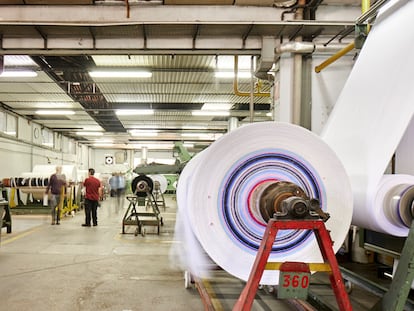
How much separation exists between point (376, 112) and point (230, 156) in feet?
3.27

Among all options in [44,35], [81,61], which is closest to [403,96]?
[44,35]

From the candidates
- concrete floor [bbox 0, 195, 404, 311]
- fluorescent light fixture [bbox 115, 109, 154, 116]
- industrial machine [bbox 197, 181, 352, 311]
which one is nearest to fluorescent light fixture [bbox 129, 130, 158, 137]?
fluorescent light fixture [bbox 115, 109, 154, 116]

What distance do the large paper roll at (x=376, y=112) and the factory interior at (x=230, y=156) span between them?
11 mm

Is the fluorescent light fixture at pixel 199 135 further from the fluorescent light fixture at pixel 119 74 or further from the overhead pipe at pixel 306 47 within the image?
the overhead pipe at pixel 306 47

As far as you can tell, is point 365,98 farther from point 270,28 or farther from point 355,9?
point 355,9

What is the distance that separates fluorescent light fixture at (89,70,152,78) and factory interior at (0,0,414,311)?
0.30ft

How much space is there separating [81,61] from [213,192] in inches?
243

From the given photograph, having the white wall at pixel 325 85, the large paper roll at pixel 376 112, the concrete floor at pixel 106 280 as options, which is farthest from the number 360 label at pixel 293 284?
the white wall at pixel 325 85

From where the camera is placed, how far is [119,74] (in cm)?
782

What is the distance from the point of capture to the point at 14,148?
12320 millimetres

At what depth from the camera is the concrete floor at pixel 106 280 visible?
347 centimetres

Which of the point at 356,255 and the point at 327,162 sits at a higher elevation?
the point at 327,162

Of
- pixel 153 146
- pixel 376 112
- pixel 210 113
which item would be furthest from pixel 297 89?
pixel 153 146

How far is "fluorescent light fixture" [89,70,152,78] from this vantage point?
7.66 meters
